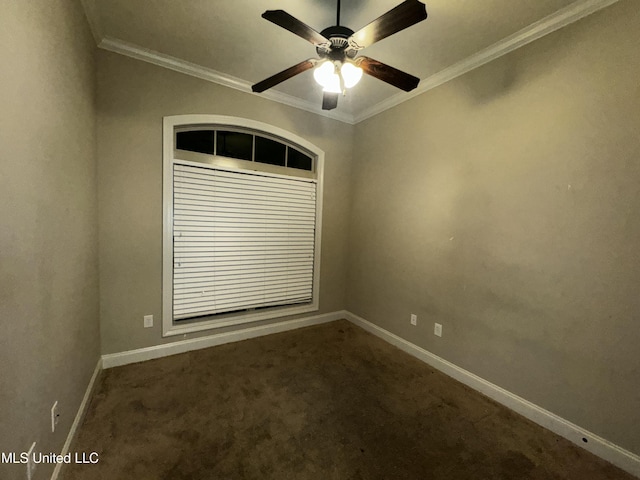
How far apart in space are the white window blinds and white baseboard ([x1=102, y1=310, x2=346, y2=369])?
0.27m

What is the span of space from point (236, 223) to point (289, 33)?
5.89 feet

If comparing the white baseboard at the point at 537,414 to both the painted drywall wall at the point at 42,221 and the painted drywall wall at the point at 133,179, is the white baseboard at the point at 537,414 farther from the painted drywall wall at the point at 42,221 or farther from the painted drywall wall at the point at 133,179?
the painted drywall wall at the point at 42,221

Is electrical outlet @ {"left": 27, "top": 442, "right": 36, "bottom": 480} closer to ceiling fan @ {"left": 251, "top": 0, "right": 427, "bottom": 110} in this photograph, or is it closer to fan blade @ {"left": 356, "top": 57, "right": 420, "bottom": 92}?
ceiling fan @ {"left": 251, "top": 0, "right": 427, "bottom": 110}

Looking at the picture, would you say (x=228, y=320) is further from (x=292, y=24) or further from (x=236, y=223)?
(x=292, y=24)

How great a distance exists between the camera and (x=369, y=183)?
334 cm

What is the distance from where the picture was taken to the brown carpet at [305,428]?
4.86ft

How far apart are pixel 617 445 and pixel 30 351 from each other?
3085mm

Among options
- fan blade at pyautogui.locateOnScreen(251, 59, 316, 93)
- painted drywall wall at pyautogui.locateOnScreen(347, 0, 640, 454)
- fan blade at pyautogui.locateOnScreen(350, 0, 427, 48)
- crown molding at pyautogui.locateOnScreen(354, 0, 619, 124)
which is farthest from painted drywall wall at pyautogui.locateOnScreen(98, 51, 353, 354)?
painted drywall wall at pyautogui.locateOnScreen(347, 0, 640, 454)

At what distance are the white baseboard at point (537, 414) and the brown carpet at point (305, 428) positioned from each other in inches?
2.4

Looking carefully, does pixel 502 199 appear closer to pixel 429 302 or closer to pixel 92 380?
pixel 429 302

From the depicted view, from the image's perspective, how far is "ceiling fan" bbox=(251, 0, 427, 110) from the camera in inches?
50.8

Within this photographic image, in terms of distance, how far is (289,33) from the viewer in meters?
2.06

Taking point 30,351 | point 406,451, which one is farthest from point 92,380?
point 406,451

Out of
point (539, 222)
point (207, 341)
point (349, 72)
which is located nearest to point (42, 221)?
point (349, 72)
